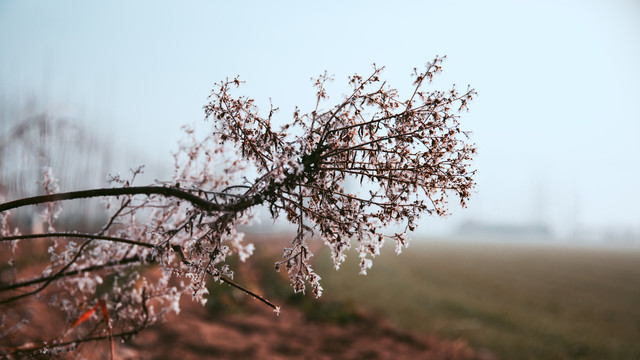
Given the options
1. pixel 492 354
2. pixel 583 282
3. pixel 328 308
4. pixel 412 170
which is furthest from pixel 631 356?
pixel 583 282

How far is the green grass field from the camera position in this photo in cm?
2247

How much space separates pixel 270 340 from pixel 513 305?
24892mm

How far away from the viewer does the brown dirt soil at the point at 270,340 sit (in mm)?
12398

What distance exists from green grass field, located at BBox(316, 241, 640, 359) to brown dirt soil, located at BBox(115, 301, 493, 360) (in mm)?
5581

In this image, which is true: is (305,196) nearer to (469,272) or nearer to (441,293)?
(441,293)

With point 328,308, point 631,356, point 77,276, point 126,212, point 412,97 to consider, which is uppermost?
point 412,97

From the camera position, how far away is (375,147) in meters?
2.07

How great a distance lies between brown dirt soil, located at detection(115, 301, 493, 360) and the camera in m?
12.4

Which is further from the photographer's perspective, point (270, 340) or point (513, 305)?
point (513, 305)

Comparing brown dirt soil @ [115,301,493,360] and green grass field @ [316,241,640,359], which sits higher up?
brown dirt soil @ [115,301,493,360]

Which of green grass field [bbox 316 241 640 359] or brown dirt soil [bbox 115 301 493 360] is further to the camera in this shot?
green grass field [bbox 316 241 640 359]

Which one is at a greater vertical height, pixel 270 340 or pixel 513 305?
pixel 270 340

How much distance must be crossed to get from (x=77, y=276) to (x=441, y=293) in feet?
124

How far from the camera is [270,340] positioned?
1540 centimetres
